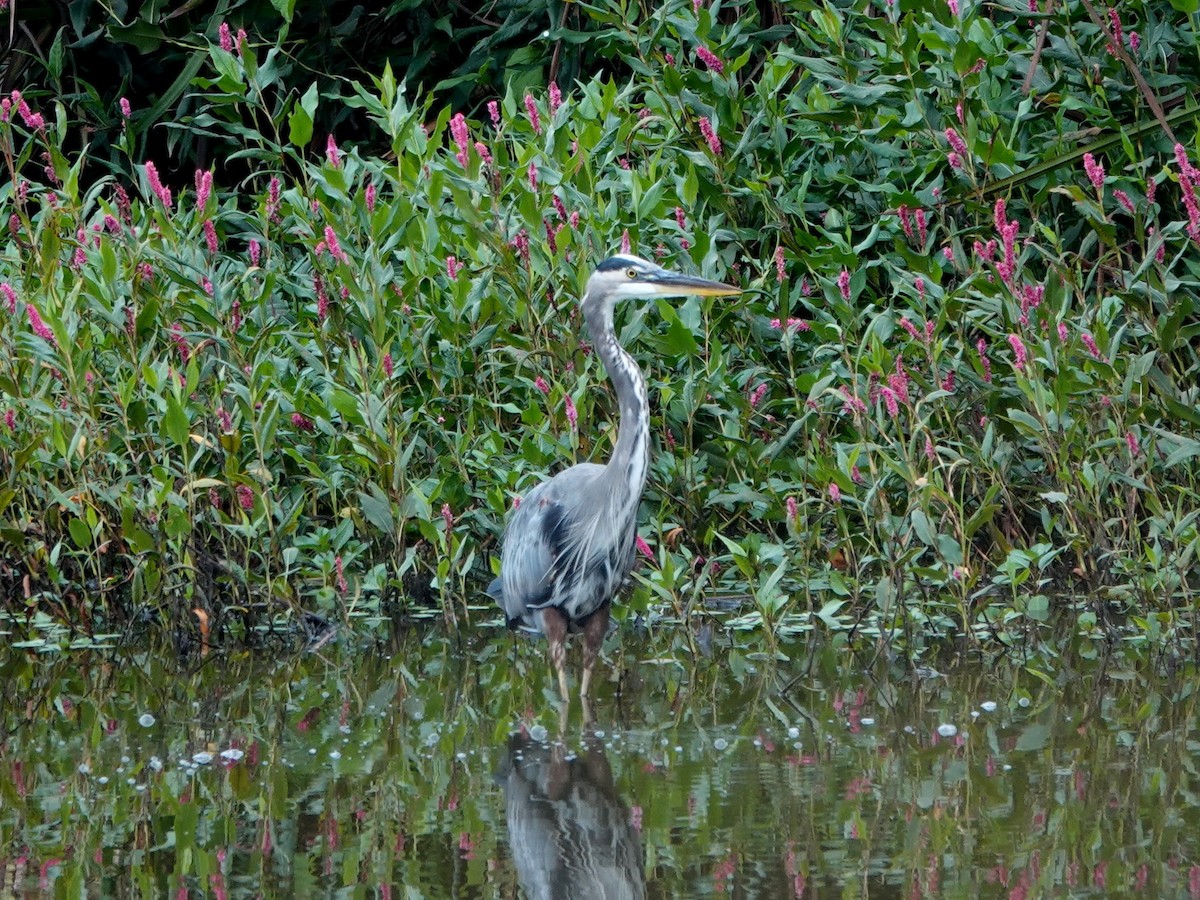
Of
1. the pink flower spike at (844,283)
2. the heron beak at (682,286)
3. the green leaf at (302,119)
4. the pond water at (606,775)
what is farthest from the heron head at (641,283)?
the green leaf at (302,119)

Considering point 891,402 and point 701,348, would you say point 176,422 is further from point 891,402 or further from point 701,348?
point 891,402

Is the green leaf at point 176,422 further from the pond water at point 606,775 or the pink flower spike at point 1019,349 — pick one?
the pink flower spike at point 1019,349

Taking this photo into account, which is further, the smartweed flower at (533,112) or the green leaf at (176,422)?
the smartweed flower at (533,112)

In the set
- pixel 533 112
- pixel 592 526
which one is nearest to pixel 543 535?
pixel 592 526

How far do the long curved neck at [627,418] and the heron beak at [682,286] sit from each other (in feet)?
0.68

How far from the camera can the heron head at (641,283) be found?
18.1ft

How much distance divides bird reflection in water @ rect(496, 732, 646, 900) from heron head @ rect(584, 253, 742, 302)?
1.60m

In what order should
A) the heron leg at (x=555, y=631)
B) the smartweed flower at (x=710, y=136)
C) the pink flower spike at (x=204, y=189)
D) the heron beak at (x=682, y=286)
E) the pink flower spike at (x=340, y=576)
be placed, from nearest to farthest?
the heron leg at (x=555, y=631) < the heron beak at (x=682, y=286) < the pink flower spike at (x=340, y=576) < the pink flower spike at (x=204, y=189) < the smartweed flower at (x=710, y=136)

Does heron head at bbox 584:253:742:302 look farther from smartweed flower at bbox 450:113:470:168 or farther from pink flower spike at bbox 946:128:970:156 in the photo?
pink flower spike at bbox 946:128:970:156

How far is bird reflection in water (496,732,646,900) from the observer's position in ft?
10.9

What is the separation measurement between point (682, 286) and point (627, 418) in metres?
0.48

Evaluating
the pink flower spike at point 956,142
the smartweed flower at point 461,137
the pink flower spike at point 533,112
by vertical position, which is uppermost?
the pink flower spike at point 533,112

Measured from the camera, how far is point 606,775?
4.14 m

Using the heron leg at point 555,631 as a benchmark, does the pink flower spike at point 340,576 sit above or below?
above
